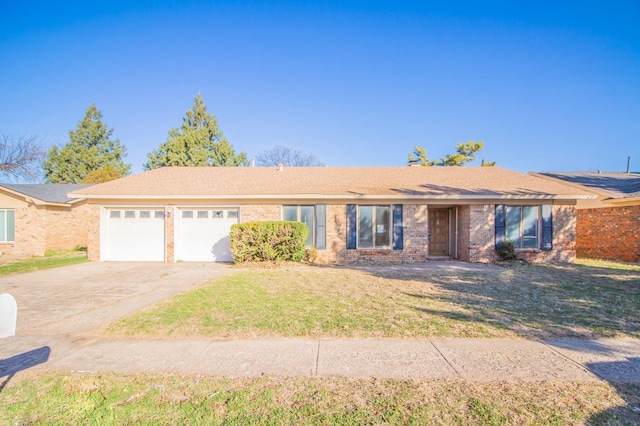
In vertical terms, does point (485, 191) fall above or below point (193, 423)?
above

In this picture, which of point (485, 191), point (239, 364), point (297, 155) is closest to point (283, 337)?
point (239, 364)

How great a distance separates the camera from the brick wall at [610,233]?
12695 mm

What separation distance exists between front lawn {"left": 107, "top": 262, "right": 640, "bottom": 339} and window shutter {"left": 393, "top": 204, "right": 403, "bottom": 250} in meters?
2.92

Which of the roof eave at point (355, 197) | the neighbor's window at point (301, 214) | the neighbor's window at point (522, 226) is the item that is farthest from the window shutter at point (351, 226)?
the neighbor's window at point (522, 226)

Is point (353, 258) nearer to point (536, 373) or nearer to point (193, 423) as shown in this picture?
point (536, 373)

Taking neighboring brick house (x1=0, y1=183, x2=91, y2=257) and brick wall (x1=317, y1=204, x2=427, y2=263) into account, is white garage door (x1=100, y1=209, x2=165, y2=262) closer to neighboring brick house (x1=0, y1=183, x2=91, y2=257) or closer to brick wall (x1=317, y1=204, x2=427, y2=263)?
neighboring brick house (x1=0, y1=183, x2=91, y2=257)

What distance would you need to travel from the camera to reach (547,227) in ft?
40.9

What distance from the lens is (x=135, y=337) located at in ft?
14.7

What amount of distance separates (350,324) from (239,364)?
1.89 m

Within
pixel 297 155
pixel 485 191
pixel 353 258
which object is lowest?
pixel 353 258

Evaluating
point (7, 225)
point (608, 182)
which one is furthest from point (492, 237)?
point (7, 225)

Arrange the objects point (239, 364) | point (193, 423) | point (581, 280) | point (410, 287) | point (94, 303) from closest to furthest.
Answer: point (193, 423) < point (239, 364) < point (94, 303) < point (410, 287) < point (581, 280)

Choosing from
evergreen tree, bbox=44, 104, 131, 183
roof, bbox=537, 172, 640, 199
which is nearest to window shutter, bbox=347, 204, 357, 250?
roof, bbox=537, 172, 640, 199

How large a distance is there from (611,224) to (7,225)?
2686 cm
